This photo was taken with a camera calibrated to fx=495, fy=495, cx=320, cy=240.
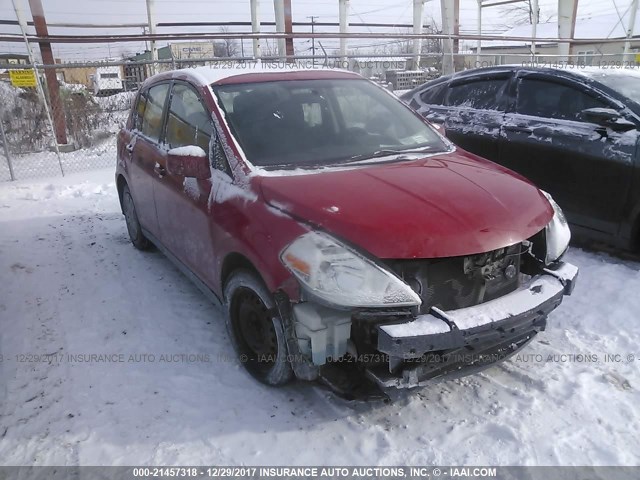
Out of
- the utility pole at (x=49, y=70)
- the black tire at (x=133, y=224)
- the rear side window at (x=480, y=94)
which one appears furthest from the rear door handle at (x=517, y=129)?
the utility pole at (x=49, y=70)

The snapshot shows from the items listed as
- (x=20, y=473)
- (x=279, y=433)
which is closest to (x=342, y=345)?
(x=279, y=433)

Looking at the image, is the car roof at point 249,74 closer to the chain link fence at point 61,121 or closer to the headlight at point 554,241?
the headlight at point 554,241

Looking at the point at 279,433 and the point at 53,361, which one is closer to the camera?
the point at 279,433

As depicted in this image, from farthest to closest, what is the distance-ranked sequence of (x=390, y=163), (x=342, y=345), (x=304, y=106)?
1. (x=304, y=106)
2. (x=390, y=163)
3. (x=342, y=345)

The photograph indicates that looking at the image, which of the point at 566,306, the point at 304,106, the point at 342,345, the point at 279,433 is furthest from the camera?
the point at 566,306

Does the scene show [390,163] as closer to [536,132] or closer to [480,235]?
[480,235]

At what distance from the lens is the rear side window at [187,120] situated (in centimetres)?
328

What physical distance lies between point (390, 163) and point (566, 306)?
1827 mm

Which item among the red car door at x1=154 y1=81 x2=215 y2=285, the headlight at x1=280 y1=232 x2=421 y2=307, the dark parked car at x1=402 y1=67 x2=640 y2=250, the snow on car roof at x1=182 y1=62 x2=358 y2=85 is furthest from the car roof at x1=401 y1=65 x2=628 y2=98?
the headlight at x1=280 y1=232 x2=421 y2=307

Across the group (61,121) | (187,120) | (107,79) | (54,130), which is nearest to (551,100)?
(187,120)

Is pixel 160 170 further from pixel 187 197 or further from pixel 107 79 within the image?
pixel 107 79

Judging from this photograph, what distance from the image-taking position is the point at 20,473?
2352 mm

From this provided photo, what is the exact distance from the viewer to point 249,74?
11.8ft

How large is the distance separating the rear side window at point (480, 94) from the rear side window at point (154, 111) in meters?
3.34
